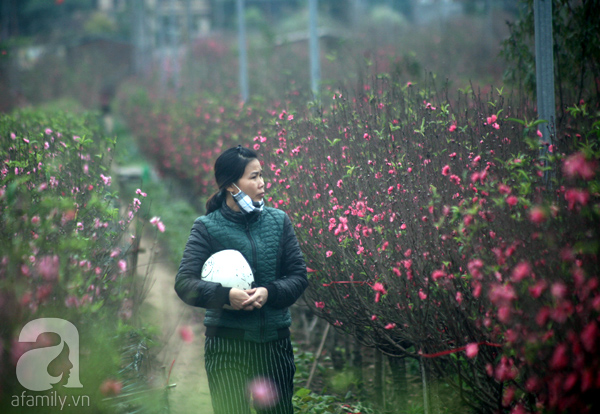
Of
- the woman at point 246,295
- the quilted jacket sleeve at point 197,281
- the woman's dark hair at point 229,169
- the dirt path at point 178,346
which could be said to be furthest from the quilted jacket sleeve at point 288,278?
the dirt path at point 178,346

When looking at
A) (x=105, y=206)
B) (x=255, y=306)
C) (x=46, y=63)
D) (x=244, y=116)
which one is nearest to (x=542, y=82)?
(x=255, y=306)

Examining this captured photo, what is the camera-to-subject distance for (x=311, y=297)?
4.77 m

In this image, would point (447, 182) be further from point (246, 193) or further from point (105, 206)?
point (105, 206)

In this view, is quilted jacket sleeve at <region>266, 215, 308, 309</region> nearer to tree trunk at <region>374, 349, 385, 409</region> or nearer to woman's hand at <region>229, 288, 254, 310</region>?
woman's hand at <region>229, 288, 254, 310</region>

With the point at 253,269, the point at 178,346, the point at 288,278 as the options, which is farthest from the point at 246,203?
the point at 178,346

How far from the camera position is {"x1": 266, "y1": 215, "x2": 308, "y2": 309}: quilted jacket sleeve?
10.2ft

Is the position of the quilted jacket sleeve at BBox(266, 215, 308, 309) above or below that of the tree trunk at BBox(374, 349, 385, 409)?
above

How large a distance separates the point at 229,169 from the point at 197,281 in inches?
25.7

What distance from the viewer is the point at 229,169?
3314 millimetres

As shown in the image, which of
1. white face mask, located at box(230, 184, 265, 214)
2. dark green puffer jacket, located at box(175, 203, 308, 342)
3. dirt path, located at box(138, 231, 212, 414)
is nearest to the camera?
dark green puffer jacket, located at box(175, 203, 308, 342)

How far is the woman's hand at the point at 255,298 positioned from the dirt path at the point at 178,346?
636mm

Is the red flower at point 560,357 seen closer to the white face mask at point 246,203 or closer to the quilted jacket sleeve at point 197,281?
the quilted jacket sleeve at point 197,281

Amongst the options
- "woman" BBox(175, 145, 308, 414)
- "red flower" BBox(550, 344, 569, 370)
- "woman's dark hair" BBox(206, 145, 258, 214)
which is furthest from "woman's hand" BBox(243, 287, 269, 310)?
"red flower" BBox(550, 344, 569, 370)

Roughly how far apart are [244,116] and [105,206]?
5.28 m
